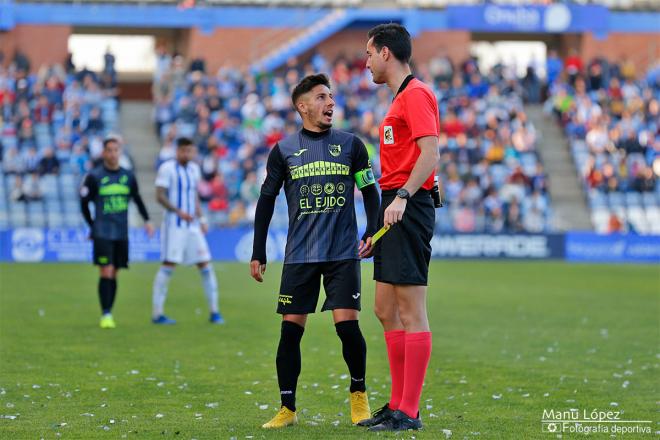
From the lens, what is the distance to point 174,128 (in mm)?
34312

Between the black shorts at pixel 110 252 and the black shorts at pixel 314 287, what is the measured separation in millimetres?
7005

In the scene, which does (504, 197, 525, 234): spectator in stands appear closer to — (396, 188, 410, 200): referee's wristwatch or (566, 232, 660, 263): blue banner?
(566, 232, 660, 263): blue banner

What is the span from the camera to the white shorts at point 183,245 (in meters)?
15.0

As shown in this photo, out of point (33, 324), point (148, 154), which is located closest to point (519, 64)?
point (148, 154)

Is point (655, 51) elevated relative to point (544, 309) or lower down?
elevated

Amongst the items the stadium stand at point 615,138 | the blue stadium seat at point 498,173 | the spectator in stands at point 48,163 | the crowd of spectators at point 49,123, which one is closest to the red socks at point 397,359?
the crowd of spectators at point 49,123

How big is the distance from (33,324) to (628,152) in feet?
85.1

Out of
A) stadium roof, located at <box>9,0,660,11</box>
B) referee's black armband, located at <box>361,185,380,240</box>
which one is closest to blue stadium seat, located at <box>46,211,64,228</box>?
stadium roof, located at <box>9,0,660,11</box>

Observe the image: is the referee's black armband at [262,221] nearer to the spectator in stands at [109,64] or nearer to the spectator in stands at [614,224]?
the spectator in stands at [614,224]

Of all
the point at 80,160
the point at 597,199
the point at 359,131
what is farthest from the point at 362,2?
the point at 80,160

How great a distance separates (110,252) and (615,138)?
25.7m

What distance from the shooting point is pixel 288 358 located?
7895 mm

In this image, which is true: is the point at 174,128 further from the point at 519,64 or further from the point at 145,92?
the point at 519,64

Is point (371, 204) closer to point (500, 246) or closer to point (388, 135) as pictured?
point (388, 135)
